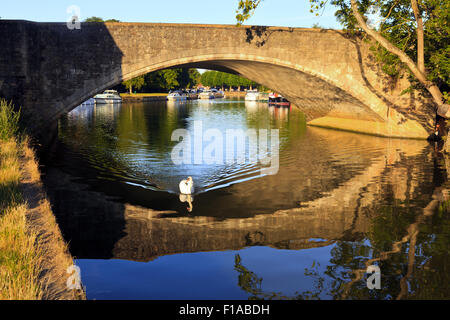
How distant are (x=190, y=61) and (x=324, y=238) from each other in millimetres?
14411

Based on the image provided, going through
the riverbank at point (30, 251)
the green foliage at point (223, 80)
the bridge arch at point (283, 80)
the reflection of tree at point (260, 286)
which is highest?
the green foliage at point (223, 80)

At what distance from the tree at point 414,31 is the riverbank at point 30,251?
13.1 m

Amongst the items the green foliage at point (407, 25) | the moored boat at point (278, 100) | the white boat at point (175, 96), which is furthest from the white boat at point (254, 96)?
the green foliage at point (407, 25)

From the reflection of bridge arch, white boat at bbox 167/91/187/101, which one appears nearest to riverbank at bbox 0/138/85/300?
the reflection of bridge arch

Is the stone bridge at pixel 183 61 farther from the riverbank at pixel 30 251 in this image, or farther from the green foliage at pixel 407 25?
the riverbank at pixel 30 251

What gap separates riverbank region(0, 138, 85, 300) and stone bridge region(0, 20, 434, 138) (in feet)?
36.7

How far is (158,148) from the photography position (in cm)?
1967

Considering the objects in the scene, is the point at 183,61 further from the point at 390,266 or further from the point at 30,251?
the point at 30,251

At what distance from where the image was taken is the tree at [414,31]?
55.9 ft

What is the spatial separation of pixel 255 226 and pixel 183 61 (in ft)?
44.0

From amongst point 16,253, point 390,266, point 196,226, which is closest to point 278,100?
point 196,226

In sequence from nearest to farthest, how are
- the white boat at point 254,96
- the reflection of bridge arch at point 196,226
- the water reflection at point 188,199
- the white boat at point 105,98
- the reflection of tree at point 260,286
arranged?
the reflection of tree at point 260,286 < the reflection of bridge arch at point 196,226 < the water reflection at point 188,199 < the white boat at point 105,98 < the white boat at point 254,96
